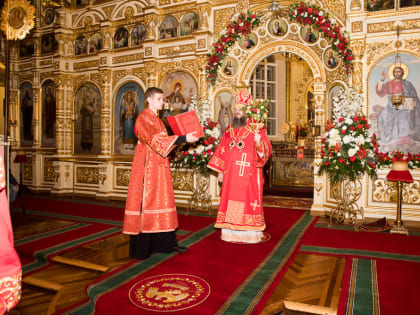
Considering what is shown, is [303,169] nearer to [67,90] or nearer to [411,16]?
[411,16]

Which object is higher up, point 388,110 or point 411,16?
point 411,16

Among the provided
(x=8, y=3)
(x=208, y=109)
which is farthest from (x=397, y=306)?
(x=208, y=109)

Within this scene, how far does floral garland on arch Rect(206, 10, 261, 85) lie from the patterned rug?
11.8 ft

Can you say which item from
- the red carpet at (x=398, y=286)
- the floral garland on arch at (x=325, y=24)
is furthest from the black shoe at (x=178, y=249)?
the floral garland on arch at (x=325, y=24)

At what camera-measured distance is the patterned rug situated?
8.77 metres

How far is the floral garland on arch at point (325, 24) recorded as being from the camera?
7.04 metres

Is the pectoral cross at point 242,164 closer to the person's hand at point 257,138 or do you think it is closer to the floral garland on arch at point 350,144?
the person's hand at point 257,138

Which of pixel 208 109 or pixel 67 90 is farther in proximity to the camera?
pixel 67 90

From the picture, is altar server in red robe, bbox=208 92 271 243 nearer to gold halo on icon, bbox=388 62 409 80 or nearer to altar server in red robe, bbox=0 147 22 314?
gold halo on icon, bbox=388 62 409 80

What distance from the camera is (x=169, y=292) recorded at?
11.3ft

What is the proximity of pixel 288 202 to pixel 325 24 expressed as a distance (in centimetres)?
464

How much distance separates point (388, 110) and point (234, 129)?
3.57 meters

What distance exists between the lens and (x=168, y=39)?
9156mm

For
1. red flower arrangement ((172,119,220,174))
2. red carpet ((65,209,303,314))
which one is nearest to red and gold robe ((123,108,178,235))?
red carpet ((65,209,303,314))
